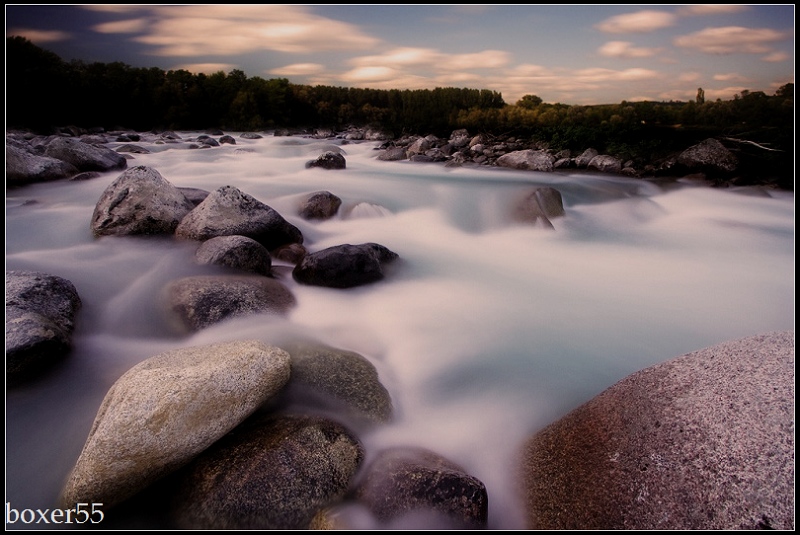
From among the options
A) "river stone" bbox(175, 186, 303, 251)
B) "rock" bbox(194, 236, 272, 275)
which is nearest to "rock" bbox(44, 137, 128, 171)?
"river stone" bbox(175, 186, 303, 251)

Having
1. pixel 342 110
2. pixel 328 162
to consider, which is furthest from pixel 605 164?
pixel 342 110

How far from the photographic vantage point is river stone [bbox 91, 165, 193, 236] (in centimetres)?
637

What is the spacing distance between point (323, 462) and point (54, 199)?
29.0 feet

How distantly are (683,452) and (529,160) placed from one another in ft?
48.5

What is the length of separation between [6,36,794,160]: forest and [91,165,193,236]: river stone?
678cm

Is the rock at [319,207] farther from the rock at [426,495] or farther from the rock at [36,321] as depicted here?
the rock at [426,495]

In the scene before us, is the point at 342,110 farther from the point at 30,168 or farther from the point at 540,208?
the point at 540,208

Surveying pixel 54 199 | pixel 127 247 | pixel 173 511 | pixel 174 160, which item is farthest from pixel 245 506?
pixel 174 160

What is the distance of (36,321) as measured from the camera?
350 centimetres

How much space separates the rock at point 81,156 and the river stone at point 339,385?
35.2 ft

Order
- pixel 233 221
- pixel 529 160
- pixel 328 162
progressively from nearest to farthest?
1. pixel 233 221
2. pixel 328 162
3. pixel 529 160

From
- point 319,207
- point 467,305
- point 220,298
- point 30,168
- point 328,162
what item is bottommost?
point 467,305

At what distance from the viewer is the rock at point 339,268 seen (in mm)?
5375

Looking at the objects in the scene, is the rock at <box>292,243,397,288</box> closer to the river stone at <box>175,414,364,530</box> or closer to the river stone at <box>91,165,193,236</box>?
the river stone at <box>91,165,193,236</box>
